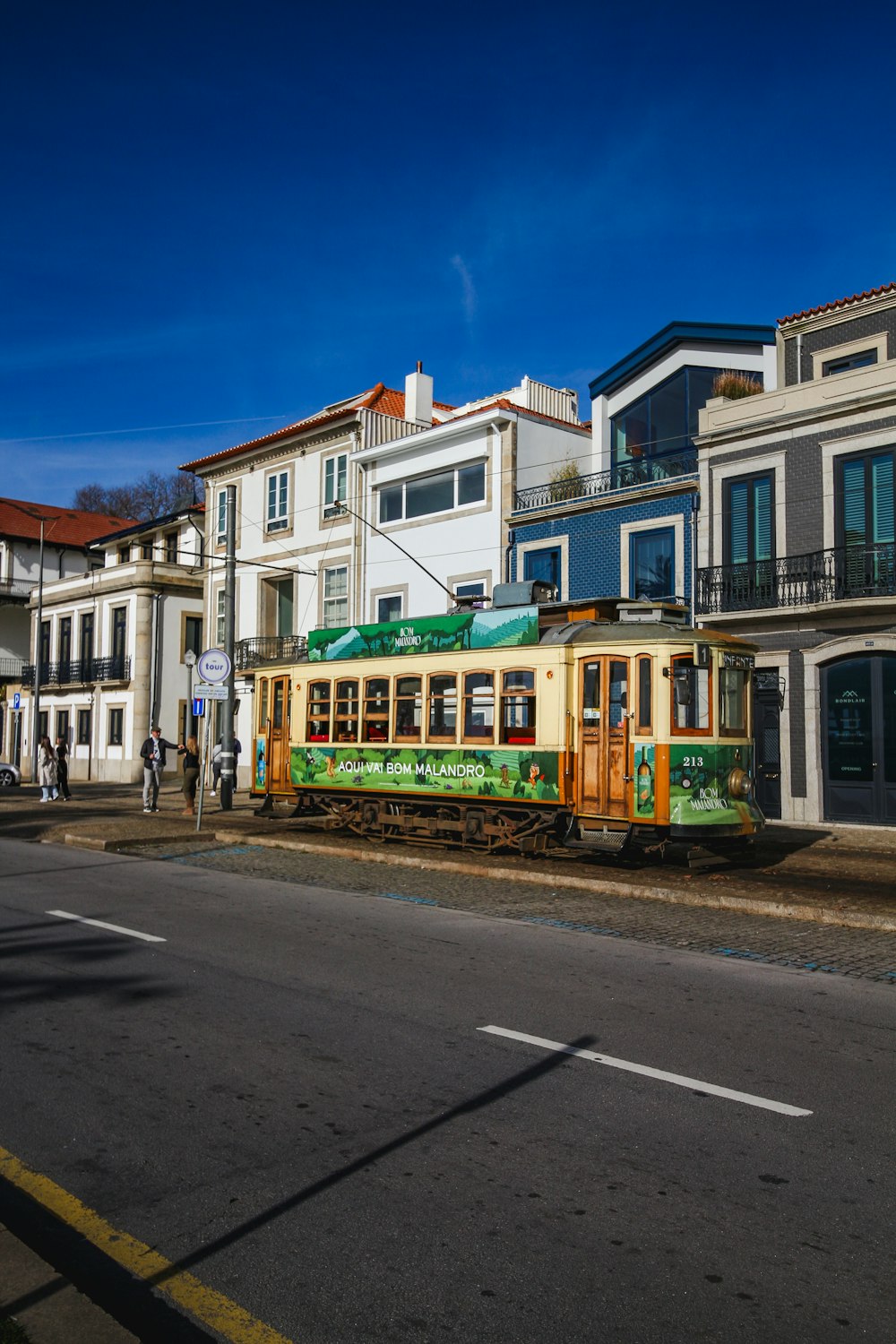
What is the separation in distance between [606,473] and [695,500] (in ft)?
10.9

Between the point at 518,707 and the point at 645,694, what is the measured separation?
2.18m

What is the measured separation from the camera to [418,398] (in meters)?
36.8

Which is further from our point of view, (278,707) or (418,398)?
(418,398)

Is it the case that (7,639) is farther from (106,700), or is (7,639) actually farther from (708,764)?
(708,764)

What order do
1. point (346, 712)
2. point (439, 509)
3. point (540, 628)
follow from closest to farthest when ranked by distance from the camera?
point (540, 628), point (346, 712), point (439, 509)

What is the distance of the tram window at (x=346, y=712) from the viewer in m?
19.3

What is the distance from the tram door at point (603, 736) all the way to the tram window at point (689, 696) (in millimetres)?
687

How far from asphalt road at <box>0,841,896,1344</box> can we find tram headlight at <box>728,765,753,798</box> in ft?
19.0

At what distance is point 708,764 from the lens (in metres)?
14.7

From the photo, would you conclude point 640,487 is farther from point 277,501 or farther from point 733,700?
point 277,501

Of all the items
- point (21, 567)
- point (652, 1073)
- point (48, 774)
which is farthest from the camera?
point (21, 567)

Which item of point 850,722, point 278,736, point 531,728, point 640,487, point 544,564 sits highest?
point 640,487

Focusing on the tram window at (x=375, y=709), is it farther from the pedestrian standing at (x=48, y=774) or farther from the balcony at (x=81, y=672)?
the balcony at (x=81, y=672)

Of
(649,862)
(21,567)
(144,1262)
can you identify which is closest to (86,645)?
(21,567)
